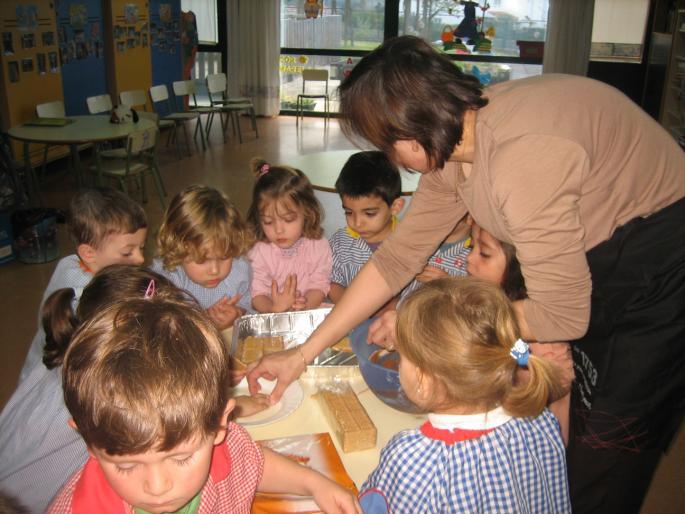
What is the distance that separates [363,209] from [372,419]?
121 cm

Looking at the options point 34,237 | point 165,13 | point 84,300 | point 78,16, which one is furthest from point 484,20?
point 84,300

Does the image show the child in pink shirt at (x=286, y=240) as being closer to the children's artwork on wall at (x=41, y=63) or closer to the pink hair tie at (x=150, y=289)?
the pink hair tie at (x=150, y=289)

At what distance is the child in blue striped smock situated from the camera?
7.22 feet

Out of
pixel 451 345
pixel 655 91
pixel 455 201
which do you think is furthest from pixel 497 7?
pixel 451 345

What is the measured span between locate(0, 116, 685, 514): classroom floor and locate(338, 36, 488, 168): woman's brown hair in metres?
2.03

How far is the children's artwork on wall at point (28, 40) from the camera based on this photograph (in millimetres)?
6418

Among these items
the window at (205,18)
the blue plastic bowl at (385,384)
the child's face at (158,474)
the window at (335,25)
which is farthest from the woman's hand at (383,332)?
the window at (205,18)

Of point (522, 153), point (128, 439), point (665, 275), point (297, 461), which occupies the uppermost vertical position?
point (522, 153)

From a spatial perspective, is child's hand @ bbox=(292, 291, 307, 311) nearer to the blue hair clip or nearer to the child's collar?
the child's collar

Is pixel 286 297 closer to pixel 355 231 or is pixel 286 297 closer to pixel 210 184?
pixel 355 231

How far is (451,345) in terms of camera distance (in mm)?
1137

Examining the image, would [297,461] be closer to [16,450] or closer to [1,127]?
[16,450]

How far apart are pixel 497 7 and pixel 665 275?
936 centimetres

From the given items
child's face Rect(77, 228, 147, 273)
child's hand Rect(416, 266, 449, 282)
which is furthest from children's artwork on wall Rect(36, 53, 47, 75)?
child's hand Rect(416, 266, 449, 282)
